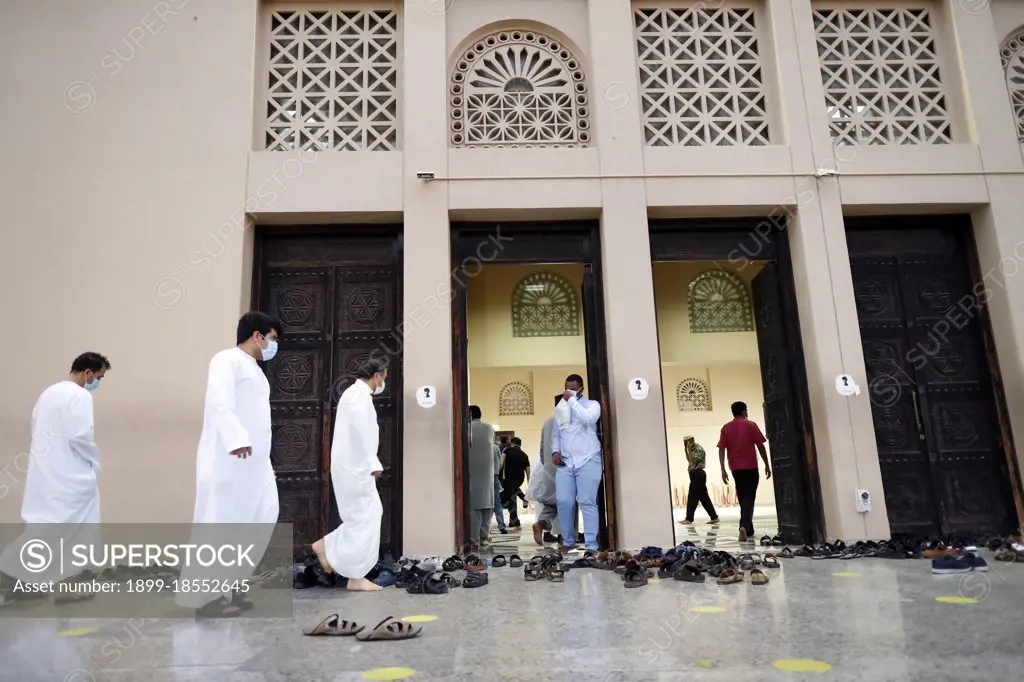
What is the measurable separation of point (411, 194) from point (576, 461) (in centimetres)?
276

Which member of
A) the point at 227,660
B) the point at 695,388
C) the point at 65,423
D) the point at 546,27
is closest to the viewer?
the point at 227,660

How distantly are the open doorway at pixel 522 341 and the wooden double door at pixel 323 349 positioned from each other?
1.99ft

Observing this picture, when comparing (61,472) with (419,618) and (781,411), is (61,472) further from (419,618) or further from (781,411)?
(781,411)

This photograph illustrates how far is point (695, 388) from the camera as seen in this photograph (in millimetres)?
14281

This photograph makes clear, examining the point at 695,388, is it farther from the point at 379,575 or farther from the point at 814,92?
the point at 379,575

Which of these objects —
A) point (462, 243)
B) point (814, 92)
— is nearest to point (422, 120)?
point (462, 243)

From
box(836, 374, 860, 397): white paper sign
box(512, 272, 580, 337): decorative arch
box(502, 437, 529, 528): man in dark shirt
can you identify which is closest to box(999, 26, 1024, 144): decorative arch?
box(836, 374, 860, 397): white paper sign

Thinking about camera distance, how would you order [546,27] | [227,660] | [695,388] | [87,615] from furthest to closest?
[695,388] → [546,27] → [87,615] → [227,660]

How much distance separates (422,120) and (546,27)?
1633 millimetres

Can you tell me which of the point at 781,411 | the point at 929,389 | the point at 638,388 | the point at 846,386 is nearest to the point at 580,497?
the point at 638,388

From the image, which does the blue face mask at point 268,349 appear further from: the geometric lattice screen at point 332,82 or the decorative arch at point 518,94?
the decorative arch at point 518,94

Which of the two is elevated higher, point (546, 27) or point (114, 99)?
point (546, 27)

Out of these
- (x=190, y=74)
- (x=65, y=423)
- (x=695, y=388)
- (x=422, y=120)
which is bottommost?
(x=65, y=423)

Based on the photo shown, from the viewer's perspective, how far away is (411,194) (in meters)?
6.20
